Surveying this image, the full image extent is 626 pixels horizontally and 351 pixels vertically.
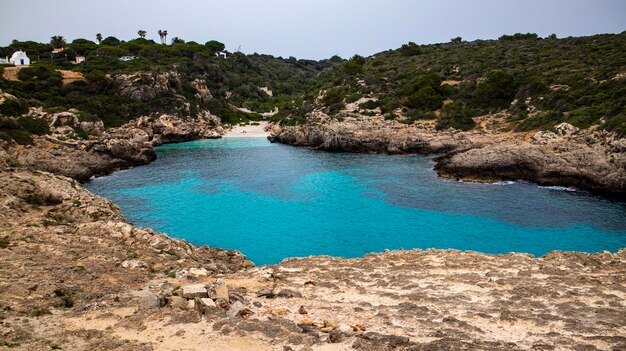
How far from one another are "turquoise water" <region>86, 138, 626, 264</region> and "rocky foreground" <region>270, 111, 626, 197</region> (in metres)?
1.82

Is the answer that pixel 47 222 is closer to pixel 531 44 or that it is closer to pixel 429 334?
pixel 429 334

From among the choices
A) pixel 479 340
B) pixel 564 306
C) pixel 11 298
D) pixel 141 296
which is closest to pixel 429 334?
pixel 479 340

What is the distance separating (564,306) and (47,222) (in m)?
18.0

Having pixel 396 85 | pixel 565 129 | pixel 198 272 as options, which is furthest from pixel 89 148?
pixel 565 129

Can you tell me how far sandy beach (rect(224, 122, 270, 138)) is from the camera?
79.2 m

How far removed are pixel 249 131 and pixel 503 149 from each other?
54.1 metres

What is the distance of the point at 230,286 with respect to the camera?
38.9 ft

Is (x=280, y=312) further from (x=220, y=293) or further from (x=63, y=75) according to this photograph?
(x=63, y=75)

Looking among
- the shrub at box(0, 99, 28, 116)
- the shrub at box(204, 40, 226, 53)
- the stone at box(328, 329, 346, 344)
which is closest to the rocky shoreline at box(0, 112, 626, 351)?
the stone at box(328, 329, 346, 344)

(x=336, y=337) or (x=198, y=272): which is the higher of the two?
(x=336, y=337)

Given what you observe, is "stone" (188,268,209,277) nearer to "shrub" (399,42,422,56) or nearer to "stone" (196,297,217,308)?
"stone" (196,297,217,308)

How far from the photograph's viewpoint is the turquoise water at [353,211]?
25156 mm

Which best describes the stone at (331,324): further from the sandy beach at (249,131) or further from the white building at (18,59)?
the white building at (18,59)

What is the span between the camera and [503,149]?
4072cm
